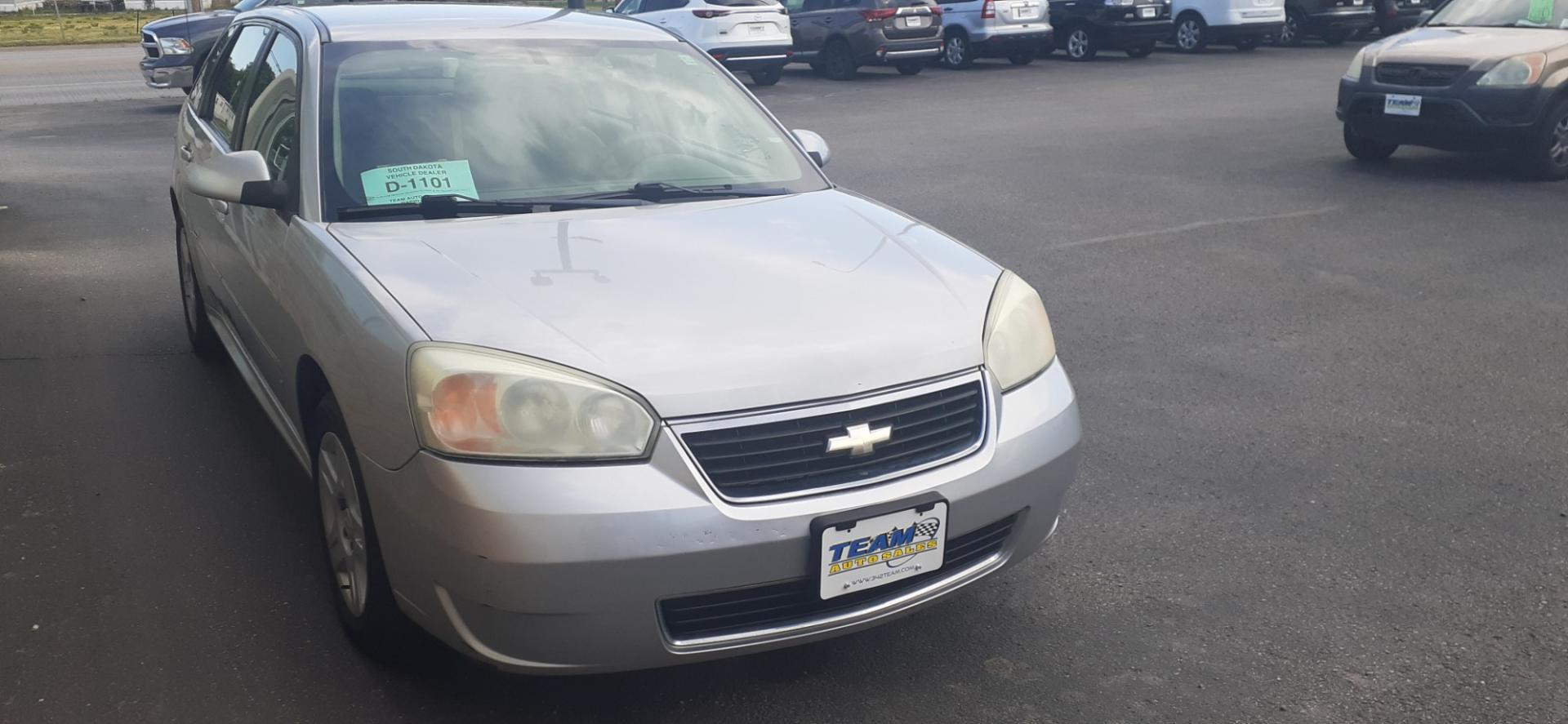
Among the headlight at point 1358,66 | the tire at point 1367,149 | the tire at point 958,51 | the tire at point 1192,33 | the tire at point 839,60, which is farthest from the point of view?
the tire at point 1192,33

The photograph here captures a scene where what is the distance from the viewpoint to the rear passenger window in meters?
4.92

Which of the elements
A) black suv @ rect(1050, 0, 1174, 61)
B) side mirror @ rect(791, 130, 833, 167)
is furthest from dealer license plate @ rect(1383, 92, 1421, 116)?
black suv @ rect(1050, 0, 1174, 61)

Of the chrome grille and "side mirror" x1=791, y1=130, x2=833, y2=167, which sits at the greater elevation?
"side mirror" x1=791, y1=130, x2=833, y2=167

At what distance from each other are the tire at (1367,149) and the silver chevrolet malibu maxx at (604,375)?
813cm

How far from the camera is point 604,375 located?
110 inches

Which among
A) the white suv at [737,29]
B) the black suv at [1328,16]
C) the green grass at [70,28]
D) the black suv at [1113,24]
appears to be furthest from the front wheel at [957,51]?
the green grass at [70,28]

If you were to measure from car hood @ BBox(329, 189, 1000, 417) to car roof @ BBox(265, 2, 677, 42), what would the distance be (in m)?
0.94

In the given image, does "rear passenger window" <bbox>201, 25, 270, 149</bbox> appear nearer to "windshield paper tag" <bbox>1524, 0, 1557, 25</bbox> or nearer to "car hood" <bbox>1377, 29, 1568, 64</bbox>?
"car hood" <bbox>1377, 29, 1568, 64</bbox>

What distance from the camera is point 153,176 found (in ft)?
36.1

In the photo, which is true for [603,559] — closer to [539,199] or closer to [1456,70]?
[539,199]

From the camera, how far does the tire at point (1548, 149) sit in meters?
9.92

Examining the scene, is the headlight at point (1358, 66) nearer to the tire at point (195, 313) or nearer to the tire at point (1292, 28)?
the tire at point (195, 313)

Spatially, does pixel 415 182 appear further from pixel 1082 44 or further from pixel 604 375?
pixel 1082 44

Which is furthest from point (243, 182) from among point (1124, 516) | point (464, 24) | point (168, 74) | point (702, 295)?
point (168, 74)
